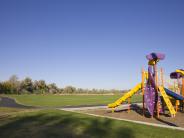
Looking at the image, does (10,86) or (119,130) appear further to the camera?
(10,86)

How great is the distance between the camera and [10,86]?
3740 inches

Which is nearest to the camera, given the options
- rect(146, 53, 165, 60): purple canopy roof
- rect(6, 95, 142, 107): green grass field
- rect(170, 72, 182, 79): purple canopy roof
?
rect(146, 53, 165, 60): purple canopy roof

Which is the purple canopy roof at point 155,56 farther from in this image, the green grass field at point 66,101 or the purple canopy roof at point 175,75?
the green grass field at point 66,101

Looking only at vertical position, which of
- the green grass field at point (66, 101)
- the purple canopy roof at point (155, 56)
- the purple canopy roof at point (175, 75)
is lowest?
the green grass field at point (66, 101)

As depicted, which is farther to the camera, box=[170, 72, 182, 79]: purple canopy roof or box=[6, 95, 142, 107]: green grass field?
box=[6, 95, 142, 107]: green grass field

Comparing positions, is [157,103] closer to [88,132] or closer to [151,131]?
[151,131]

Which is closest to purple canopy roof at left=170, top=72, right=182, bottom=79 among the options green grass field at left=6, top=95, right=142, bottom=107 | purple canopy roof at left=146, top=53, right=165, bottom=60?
purple canopy roof at left=146, top=53, right=165, bottom=60

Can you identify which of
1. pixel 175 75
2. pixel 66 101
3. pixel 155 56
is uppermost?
pixel 155 56

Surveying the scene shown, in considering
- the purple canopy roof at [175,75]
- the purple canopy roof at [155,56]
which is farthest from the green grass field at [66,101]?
the purple canopy roof at [155,56]

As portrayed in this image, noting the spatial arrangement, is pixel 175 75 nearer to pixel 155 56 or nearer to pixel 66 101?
pixel 155 56

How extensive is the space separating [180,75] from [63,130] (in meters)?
15.2

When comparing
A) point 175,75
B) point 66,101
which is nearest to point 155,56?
point 175,75

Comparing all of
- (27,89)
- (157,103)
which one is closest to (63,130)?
(157,103)

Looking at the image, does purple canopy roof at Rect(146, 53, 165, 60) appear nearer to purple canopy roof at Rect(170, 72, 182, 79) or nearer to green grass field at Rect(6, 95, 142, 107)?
purple canopy roof at Rect(170, 72, 182, 79)
